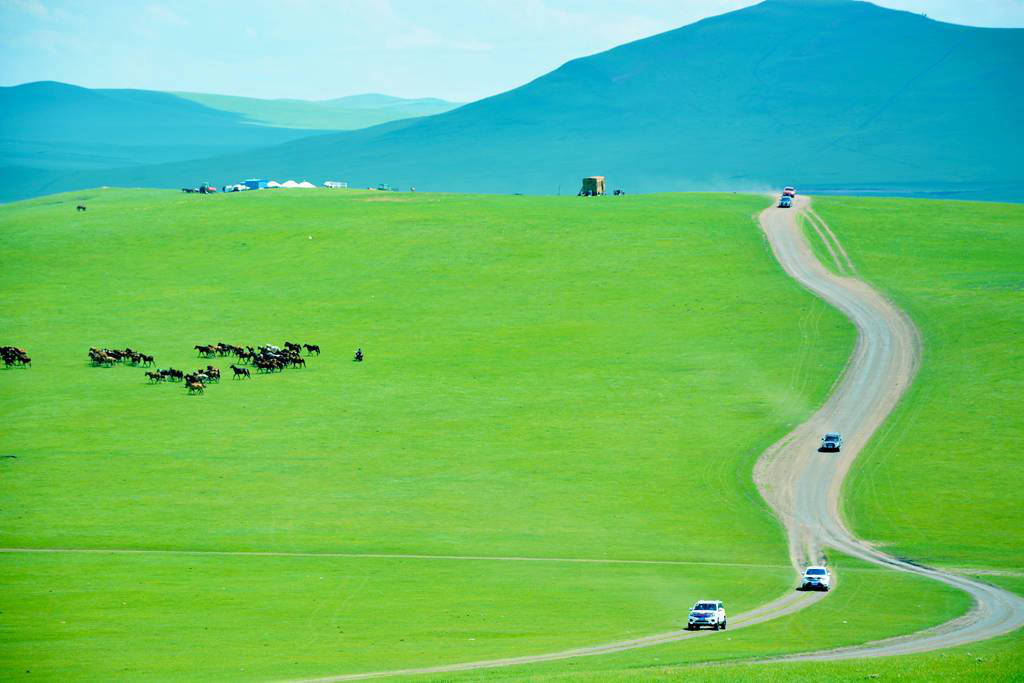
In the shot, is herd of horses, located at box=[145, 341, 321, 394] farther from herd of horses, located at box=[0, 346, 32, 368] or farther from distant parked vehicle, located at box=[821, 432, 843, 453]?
distant parked vehicle, located at box=[821, 432, 843, 453]

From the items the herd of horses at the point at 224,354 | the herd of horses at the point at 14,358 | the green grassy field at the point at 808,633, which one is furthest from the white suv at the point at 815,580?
the herd of horses at the point at 14,358

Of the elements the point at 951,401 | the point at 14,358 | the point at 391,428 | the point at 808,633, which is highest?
the point at 14,358

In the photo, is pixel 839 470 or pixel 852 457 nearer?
pixel 839 470

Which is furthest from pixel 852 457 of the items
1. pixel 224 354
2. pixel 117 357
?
pixel 117 357

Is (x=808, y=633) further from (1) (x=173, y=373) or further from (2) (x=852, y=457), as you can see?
(1) (x=173, y=373)

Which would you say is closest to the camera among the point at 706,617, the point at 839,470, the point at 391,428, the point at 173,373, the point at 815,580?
the point at 706,617

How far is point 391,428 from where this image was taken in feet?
235

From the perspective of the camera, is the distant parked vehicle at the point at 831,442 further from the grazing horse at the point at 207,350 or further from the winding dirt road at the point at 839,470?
the grazing horse at the point at 207,350

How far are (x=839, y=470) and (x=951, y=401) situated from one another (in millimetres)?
14404

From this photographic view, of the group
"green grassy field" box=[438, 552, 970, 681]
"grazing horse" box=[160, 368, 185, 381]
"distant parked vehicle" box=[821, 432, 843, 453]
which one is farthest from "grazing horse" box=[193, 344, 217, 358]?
"green grassy field" box=[438, 552, 970, 681]

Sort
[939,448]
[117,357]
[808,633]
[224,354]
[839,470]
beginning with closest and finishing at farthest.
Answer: [808,633] < [839,470] < [939,448] < [117,357] < [224,354]

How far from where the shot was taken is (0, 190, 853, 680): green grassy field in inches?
1614

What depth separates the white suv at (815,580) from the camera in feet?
151

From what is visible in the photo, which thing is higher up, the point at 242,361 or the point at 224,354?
the point at 224,354
